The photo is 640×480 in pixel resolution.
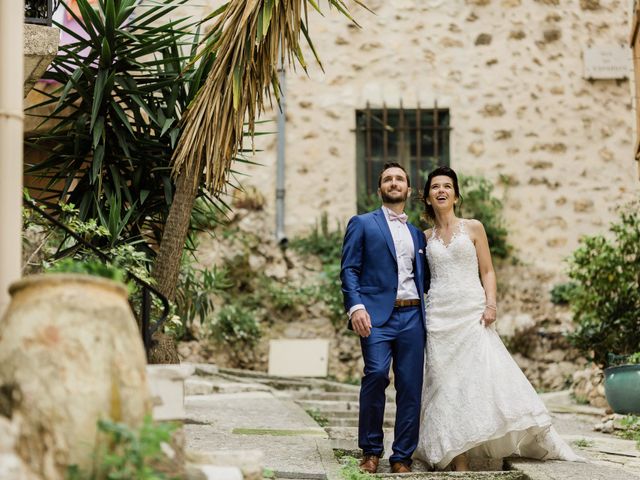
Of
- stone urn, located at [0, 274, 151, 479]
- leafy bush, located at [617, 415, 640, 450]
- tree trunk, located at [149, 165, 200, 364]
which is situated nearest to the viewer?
stone urn, located at [0, 274, 151, 479]

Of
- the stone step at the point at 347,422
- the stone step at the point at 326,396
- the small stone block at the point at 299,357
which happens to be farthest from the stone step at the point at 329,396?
the stone step at the point at 347,422

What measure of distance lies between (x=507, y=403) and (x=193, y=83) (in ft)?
10.2

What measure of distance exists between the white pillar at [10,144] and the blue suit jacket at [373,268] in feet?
7.77

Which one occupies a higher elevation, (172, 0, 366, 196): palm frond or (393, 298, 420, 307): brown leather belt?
Answer: (172, 0, 366, 196): palm frond

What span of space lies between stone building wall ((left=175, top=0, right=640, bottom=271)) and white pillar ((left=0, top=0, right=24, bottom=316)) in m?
9.46

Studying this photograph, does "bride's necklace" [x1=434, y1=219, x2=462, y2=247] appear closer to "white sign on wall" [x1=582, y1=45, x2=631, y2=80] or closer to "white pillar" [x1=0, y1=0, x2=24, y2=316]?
"white pillar" [x1=0, y1=0, x2=24, y2=316]

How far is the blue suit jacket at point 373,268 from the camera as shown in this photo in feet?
18.2

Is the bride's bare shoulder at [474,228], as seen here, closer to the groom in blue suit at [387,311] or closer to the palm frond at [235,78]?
the groom in blue suit at [387,311]

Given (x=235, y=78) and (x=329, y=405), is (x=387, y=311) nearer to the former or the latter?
(x=235, y=78)

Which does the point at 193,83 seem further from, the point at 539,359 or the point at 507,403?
the point at 539,359

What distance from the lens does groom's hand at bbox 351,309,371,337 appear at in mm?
5426

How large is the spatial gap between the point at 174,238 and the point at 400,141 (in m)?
7.30

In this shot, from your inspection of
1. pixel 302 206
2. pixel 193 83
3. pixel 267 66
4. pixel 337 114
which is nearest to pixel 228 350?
pixel 302 206

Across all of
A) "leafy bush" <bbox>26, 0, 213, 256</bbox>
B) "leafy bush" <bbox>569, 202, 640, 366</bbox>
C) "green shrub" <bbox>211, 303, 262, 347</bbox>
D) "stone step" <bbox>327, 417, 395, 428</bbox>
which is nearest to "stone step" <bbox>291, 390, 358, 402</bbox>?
"green shrub" <bbox>211, 303, 262, 347</bbox>
